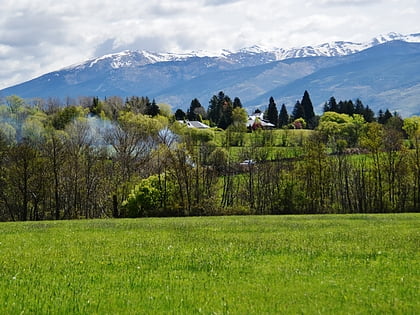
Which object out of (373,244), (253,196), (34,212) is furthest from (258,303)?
(253,196)

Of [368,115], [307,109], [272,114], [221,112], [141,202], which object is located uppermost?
[221,112]

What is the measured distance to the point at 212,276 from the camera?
12609 millimetres

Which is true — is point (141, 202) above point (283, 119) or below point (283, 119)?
below

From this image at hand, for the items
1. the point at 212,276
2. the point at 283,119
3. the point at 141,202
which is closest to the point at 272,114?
the point at 283,119

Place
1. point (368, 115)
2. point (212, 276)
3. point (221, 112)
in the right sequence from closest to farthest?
point (212, 276), point (368, 115), point (221, 112)

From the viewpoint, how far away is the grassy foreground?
32.0 ft

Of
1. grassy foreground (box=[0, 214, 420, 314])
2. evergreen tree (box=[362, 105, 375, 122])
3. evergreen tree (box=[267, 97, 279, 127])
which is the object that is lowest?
grassy foreground (box=[0, 214, 420, 314])

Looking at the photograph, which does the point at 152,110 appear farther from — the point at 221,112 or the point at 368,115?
the point at 368,115

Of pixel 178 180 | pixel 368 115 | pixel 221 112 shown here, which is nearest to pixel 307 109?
pixel 368 115

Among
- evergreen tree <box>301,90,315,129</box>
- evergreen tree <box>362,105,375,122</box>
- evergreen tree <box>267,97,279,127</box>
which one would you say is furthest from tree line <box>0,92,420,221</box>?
evergreen tree <box>267,97,279,127</box>

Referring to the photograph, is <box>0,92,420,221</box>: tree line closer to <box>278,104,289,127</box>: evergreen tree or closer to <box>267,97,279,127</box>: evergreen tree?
<box>278,104,289,127</box>: evergreen tree

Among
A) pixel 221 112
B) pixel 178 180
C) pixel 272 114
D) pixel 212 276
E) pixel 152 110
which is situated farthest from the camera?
pixel 272 114

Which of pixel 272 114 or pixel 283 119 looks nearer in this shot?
pixel 283 119

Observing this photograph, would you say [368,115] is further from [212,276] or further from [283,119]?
[212,276]
